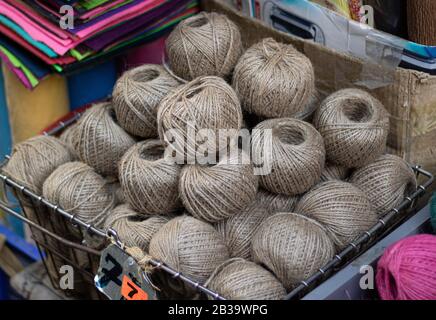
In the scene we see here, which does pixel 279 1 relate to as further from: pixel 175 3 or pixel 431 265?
pixel 431 265

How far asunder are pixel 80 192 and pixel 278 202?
0.84 ft

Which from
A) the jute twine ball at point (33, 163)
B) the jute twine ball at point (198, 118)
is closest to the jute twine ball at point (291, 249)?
the jute twine ball at point (198, 118)

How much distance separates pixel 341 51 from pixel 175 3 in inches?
12.0

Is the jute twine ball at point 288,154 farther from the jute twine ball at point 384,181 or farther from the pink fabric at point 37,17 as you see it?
the pink fabric at point 37,17

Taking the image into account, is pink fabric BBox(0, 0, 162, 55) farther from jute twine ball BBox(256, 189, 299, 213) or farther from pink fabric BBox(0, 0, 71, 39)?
jute twine ball BBox(256, 189, 299, 213)

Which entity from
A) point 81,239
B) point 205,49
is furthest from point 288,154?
point 81,239

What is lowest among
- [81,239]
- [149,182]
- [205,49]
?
[81,239]

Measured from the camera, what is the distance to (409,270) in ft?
2.32

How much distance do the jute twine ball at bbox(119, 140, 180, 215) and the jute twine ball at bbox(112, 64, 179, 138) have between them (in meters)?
0.05

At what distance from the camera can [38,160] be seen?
0.92 metres

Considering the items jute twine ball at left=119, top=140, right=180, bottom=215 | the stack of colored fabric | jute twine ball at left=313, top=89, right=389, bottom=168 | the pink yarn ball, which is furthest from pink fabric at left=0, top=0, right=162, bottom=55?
the pink yarn ball

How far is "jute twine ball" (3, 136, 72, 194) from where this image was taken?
0.91 m

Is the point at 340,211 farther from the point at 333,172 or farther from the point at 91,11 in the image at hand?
the point at 91,11
